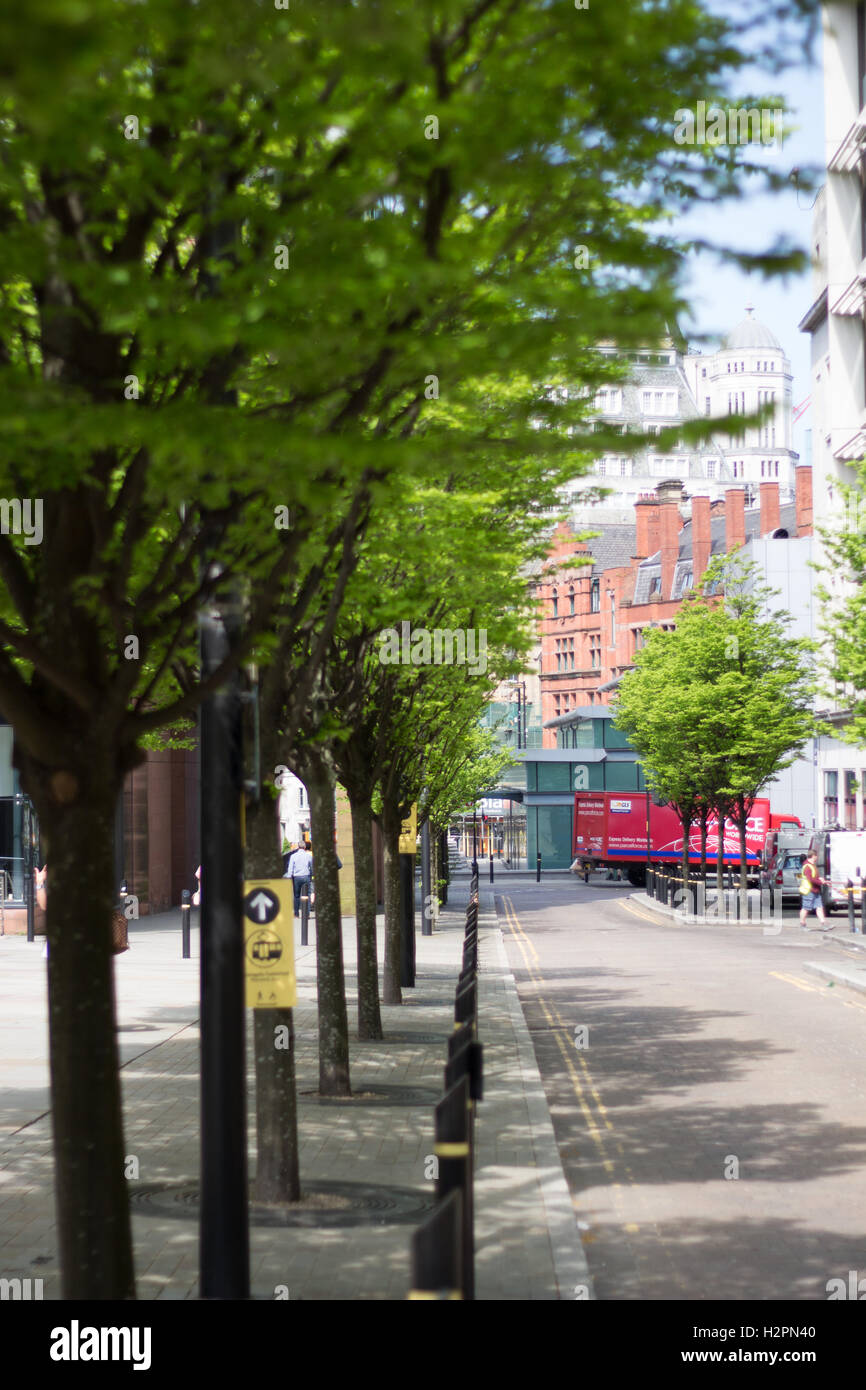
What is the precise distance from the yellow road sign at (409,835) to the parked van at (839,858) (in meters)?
19.4

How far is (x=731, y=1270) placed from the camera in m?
8.06

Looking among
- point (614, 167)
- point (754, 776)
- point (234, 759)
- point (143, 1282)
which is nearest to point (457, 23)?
point (614, 167)

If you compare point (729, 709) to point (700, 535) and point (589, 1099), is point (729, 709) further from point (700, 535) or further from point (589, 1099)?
point (700, 535)

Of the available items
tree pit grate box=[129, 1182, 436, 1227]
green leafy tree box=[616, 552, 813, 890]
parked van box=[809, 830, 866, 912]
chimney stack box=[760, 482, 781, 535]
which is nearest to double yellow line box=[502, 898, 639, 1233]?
tree pit grate box=[129, 1182, 436, 1227]

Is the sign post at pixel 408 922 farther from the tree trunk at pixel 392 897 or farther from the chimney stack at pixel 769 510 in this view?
the chimney stack at pixel 769 510

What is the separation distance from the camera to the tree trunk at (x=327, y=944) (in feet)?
42.5

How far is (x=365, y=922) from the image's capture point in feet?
52.9

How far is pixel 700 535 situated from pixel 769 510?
706cm

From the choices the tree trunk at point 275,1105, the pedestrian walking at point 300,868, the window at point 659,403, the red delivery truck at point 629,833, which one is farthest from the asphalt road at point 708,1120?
the window at point 659,403

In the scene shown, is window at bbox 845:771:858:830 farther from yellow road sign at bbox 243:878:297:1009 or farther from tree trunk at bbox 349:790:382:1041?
yellow road sign at bbox 243:878:297:1009

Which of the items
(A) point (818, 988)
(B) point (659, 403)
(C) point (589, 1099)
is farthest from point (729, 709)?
(B) point (659, 403)

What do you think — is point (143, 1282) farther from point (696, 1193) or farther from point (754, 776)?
point (754, 776)

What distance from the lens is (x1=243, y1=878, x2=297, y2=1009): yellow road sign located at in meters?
7.79

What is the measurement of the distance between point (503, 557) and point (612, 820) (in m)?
55.6
